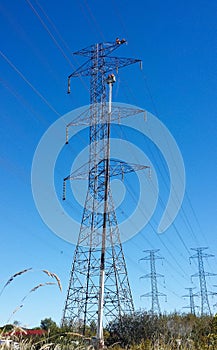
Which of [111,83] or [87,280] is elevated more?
[111,83]

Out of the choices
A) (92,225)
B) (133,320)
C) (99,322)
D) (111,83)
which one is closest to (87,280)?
(92,225)

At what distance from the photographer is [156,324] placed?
2909cm

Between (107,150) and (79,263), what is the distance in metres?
7.49

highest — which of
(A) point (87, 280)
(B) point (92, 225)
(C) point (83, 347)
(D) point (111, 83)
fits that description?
(D) point (111, 83)

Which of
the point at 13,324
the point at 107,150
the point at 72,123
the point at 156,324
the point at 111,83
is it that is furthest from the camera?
the point at 156,324

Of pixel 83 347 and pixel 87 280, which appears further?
pixel 87 280

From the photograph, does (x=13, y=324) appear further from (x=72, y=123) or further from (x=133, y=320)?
(x=133, y=320)

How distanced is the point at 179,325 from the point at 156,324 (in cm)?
169

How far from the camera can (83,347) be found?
193 inches

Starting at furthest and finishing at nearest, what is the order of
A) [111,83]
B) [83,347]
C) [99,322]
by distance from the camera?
[111,83]
[99,322]
[83,347]

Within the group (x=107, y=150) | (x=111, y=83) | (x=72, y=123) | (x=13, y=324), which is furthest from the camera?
(x=111, y=83)

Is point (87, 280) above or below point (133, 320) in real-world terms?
above

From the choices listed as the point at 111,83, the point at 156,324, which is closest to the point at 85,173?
the point at 111,83

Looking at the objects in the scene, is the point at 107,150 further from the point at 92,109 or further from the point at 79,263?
the point at 79,263
